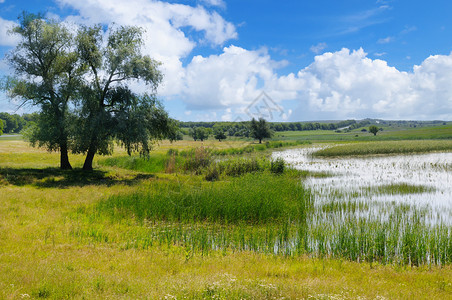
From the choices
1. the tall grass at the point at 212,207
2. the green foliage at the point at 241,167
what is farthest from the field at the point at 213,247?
the green foliage at the point at 241,167

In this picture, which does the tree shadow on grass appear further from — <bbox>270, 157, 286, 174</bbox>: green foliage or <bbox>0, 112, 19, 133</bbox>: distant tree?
<bbox>0, 112, 19, 133</bbox>: distant tree

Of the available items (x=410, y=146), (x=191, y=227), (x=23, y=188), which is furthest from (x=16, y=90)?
(x=410, y=146)

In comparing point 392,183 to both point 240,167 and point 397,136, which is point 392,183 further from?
point 397,136

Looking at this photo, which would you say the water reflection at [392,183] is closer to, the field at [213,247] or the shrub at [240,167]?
the field at [213,247]

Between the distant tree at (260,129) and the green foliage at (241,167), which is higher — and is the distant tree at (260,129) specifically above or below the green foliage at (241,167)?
above

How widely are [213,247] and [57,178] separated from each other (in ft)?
Result: 59.1

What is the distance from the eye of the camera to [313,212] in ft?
51.1

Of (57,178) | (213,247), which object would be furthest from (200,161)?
(213,247)

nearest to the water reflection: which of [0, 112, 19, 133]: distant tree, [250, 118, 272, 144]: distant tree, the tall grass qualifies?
the tall grass

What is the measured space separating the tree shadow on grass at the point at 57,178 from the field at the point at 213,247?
171cm

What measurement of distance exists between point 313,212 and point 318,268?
7507mm

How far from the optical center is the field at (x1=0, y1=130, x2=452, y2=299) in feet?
22.0

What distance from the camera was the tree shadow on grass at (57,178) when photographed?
21359 mm

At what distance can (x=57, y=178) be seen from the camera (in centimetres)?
2331
